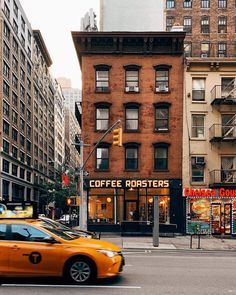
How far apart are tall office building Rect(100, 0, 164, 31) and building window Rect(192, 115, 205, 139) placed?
40.0 feet

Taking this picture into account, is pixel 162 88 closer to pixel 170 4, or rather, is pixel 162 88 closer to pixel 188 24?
pixel 188 24

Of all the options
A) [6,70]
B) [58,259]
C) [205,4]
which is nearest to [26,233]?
[58,259]

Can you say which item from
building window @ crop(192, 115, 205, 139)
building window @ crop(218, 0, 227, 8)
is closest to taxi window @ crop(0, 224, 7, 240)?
building window @ crop(192, 115, 205, 139)

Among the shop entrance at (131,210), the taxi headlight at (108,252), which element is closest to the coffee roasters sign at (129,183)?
the shop entrance at (131,210)

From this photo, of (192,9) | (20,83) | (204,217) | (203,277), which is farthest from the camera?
(20,83)

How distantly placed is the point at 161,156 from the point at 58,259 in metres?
24.1

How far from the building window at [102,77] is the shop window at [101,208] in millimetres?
8474

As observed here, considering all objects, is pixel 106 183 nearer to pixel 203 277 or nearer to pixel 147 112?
pixel 147 112

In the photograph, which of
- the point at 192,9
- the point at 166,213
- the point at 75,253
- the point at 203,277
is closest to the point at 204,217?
the point at 166,213

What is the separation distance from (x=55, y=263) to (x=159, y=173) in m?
23.8

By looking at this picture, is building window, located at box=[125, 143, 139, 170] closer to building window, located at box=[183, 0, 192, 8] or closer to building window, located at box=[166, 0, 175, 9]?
building window, located at box=[166, 0, 175, 9]

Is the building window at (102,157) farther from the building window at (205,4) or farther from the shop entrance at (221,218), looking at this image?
the building window at (205,4)

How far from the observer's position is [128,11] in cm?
4244

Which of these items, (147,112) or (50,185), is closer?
(147,112)
